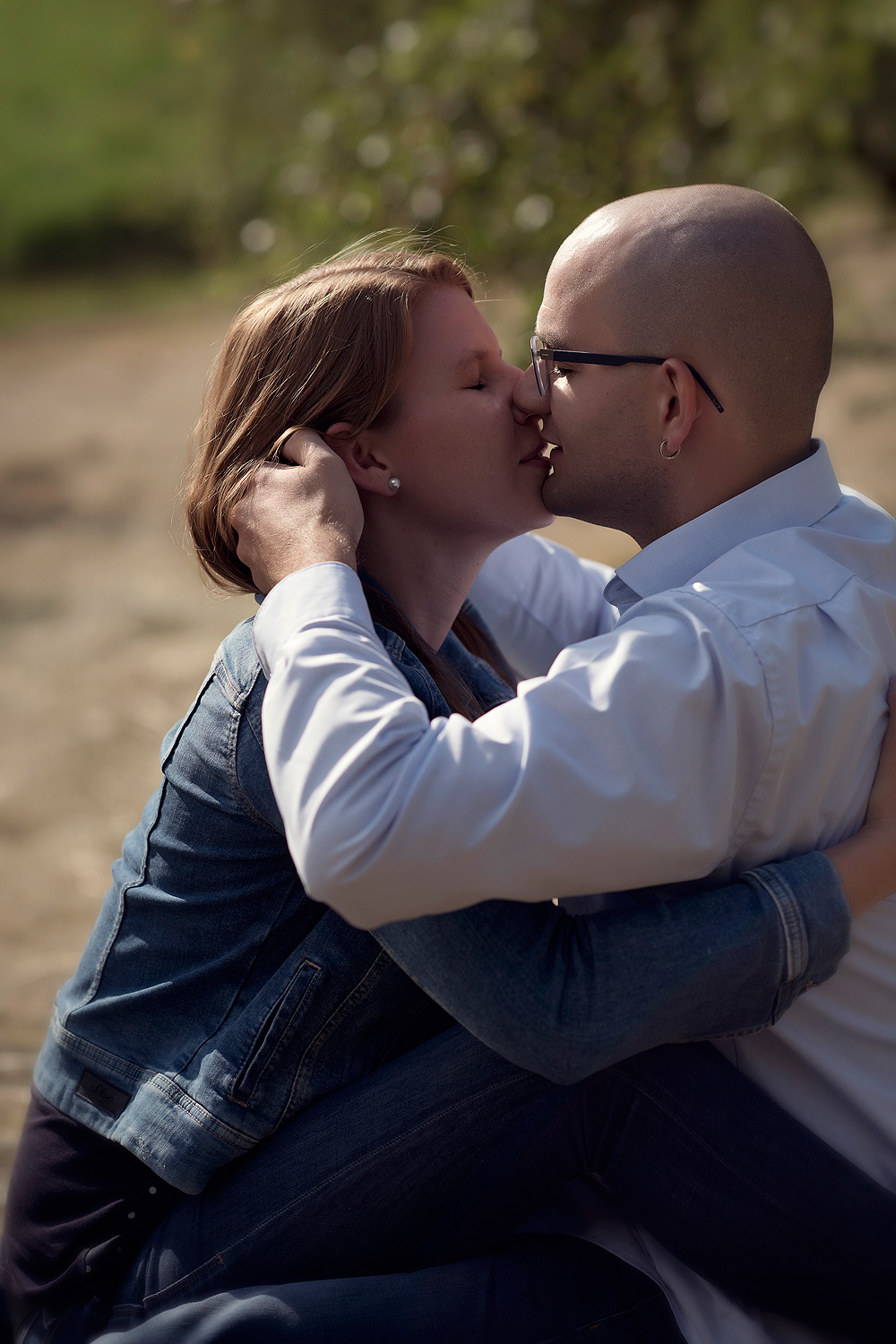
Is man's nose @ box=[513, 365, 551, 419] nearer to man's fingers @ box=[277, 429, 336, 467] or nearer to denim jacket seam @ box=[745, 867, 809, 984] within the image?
man's fingers @ box=[277, 429, 336, 467]

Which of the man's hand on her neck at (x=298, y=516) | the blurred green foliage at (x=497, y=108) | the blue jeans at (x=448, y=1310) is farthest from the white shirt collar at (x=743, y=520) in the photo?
the blurred green foliage at (x=497, y=108)

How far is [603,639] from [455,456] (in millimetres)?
706

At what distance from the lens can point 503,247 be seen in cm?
508

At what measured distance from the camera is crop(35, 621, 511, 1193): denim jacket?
1.86 meters

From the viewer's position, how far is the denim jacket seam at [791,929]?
1660 millimetres

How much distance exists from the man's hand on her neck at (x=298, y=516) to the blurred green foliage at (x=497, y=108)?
3.26 metres

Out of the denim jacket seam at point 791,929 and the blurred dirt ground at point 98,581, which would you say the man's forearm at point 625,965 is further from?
the blurred dirt ground at point 98,581

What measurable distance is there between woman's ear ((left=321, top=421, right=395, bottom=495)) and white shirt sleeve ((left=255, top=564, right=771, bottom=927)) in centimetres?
61

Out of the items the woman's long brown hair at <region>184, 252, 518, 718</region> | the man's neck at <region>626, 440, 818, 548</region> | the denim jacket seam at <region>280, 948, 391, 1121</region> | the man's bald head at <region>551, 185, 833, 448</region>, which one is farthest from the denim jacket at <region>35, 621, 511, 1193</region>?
the man's bald head at <region>551, 185, 833, 448</region>

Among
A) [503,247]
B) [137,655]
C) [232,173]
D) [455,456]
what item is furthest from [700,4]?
[455,456]

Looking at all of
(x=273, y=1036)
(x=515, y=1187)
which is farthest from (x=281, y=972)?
(x=515, y=1187)

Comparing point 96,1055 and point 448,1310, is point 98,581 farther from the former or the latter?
point 448,1310

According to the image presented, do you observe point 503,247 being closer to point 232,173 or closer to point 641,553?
point 232,173

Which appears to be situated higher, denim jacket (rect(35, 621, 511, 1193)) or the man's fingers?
the man's fingers
